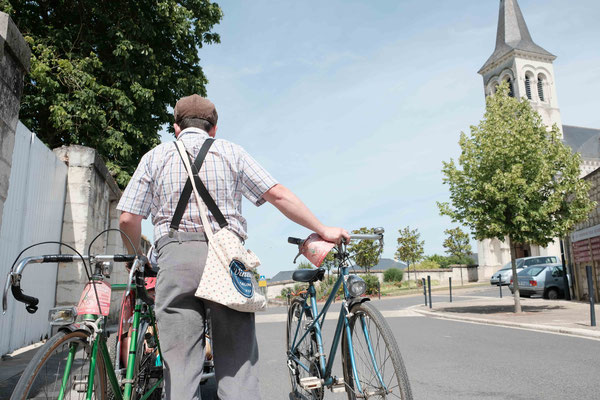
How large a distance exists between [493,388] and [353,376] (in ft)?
8.57

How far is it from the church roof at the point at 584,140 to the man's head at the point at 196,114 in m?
64.0

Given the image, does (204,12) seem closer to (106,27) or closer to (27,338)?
(106,27)

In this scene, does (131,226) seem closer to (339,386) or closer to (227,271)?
(227,271)

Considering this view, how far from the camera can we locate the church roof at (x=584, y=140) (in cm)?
5891

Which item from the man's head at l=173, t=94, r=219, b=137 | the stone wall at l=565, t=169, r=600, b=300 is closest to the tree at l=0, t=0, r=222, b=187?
the man's head at l=173, t=94, r=219, b=137

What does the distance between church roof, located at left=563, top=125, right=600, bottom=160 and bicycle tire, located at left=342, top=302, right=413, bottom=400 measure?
63400 millimetres

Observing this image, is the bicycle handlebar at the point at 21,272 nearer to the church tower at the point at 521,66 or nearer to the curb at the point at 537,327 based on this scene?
the curb at the point at 537,327

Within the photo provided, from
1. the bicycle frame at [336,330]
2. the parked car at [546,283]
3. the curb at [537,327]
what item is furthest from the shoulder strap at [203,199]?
the parked car at [546,283]

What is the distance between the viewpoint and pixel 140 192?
2.54 m

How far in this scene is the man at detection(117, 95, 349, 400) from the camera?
2188 mm

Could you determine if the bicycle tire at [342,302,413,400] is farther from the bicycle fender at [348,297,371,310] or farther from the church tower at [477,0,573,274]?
the church tower at [477,0,573,274]

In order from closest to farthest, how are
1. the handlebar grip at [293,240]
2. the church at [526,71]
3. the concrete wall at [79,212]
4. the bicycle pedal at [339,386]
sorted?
the bicycle pedal at [339,386] → the handlebar grip at [293,240] → the concrete wall at [79,212] → the church at [526,71]

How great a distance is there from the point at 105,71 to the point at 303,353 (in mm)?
13240

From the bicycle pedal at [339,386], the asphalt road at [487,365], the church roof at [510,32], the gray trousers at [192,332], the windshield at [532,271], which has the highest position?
the church roof at [510,32]
